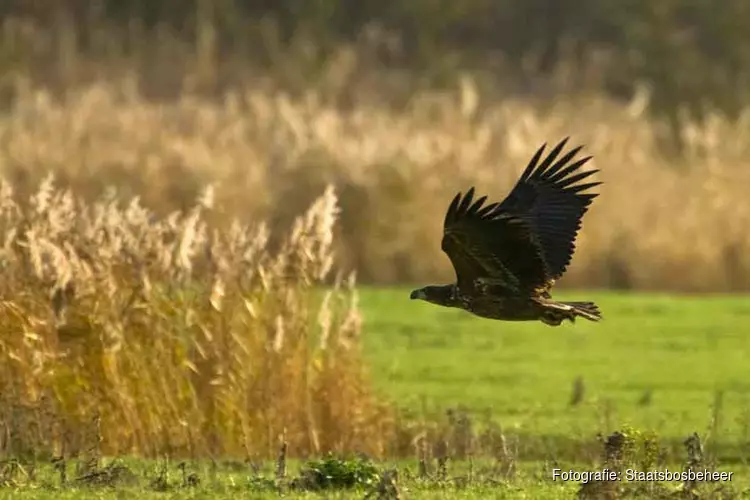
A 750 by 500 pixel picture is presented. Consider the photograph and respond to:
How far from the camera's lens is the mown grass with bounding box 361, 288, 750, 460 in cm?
1341

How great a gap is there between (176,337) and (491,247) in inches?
117

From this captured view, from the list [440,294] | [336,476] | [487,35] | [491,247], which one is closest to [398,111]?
[487,35]

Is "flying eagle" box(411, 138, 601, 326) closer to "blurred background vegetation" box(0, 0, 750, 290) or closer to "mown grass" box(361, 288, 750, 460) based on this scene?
"mown grass" box(361, 288, 750, 460)

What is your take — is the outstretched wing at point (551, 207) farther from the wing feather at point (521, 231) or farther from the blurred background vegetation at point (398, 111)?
the blurred background vegetation at point (398, 111)

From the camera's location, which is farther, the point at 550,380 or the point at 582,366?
the point at 582,366

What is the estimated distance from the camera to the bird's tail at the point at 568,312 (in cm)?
980

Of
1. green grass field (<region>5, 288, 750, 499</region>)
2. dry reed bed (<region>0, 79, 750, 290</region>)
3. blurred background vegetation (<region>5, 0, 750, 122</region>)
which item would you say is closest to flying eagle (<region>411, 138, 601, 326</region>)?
Answer: green grass field (<region>5, 288, 750, 499</region>)

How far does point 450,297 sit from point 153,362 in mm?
2536

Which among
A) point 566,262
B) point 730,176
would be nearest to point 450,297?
point 566,262

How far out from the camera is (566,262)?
1009cm

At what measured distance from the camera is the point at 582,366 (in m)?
16.6

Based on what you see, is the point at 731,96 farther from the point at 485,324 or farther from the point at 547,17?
the point at 485,324

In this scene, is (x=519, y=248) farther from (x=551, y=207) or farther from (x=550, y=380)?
(x=550, y=380)

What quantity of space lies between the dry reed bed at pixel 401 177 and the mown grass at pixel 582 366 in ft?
3.37
